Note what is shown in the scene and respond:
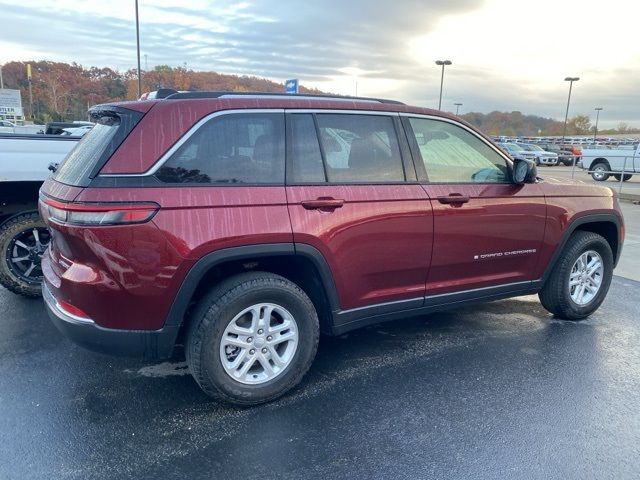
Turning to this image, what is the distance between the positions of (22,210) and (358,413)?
154 inches

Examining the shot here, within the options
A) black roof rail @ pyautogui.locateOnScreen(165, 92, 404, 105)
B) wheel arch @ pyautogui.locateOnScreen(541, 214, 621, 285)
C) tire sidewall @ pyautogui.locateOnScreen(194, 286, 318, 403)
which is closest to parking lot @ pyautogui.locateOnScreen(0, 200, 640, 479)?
tire sidewall @ pyautogui.locateOnScreen(194, 286, 318, 403)

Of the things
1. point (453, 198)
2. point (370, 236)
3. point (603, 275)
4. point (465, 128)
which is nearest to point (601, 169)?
point (603, 275)

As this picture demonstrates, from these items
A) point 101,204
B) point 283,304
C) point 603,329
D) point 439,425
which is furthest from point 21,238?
point 603,329

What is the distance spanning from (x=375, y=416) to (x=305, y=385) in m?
0.58

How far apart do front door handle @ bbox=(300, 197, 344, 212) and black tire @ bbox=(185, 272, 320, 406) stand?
0.49m

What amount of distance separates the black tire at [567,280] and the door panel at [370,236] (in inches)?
62.8

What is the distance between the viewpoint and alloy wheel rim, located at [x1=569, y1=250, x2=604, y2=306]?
4574 millimetres

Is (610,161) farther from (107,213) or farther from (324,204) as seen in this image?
(107,213)

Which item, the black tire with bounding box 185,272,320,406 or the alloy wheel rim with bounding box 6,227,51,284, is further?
the alloy wheel rim with bounding box 6,227,51,284

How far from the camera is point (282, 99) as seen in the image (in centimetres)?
317

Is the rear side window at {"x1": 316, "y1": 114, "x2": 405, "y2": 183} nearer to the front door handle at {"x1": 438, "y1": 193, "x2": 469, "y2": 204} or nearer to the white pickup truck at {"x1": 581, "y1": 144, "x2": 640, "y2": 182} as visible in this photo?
the front door handle at {"x1": 438, "y1": 193, "x2": 469, "y2": 204}

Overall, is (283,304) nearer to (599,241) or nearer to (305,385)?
(305,385)

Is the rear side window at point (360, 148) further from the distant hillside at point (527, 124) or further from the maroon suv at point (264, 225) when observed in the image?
the distant hillside at point (527, 124)

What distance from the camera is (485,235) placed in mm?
3830
